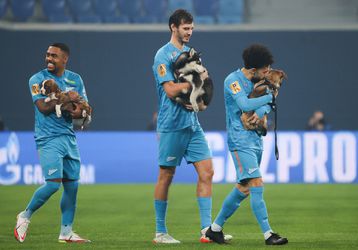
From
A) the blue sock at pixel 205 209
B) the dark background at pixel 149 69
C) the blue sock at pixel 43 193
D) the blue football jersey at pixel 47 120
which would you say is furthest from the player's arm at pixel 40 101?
the dark background at pixel 149 69

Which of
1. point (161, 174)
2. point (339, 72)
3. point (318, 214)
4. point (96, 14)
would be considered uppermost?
point (96, 14)

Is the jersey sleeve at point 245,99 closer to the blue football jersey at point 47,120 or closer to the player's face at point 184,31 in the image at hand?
the player's face at point 184,31

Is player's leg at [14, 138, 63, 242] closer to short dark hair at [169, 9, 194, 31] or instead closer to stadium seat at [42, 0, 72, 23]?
short dark hair at [169, 9, 194, 31]

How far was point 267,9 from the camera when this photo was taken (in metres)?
26.8

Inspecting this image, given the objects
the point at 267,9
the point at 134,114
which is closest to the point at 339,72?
the point at 267,9

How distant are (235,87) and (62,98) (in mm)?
1749

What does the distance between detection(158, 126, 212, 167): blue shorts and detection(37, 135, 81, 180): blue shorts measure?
36.4 inches

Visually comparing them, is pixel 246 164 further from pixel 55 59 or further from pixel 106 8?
pixel 106 8

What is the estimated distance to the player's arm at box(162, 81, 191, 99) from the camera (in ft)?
29.1

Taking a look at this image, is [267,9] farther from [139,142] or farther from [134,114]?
[139,142]

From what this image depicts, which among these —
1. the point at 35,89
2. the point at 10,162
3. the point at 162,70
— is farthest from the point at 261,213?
the point at 10,162

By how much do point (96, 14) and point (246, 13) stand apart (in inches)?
174

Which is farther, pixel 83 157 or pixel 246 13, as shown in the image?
pixel 246 13

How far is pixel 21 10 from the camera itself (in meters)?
25.8
